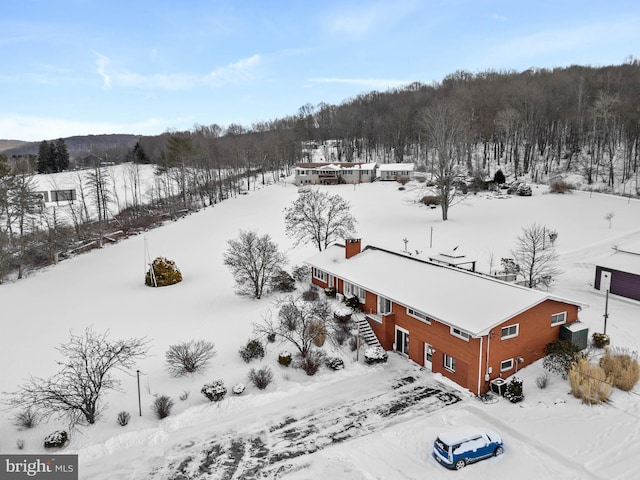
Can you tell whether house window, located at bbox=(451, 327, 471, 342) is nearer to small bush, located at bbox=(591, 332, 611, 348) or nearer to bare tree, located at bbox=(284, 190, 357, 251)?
small bush, located at bbox=(591, 332, 611, 348)

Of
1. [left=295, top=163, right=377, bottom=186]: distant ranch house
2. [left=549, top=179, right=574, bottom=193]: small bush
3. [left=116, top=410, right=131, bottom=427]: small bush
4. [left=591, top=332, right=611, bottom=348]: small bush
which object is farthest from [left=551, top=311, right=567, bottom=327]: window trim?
[left=295, top=163, right=377, bottom=186]: distant ranch house

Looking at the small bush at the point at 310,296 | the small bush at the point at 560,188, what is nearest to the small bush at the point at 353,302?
the small bush at the point at 310,296

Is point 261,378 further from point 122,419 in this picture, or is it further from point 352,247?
point 352,247

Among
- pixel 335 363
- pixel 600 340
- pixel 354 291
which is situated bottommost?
pixel 335 363

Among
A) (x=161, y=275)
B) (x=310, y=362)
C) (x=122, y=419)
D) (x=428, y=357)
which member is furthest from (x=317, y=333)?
(x=161, y=275)

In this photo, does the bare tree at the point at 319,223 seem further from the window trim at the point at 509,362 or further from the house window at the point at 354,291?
the window trim at the point at 509,362

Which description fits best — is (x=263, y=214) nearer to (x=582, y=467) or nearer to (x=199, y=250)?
(x=199, y=250)
